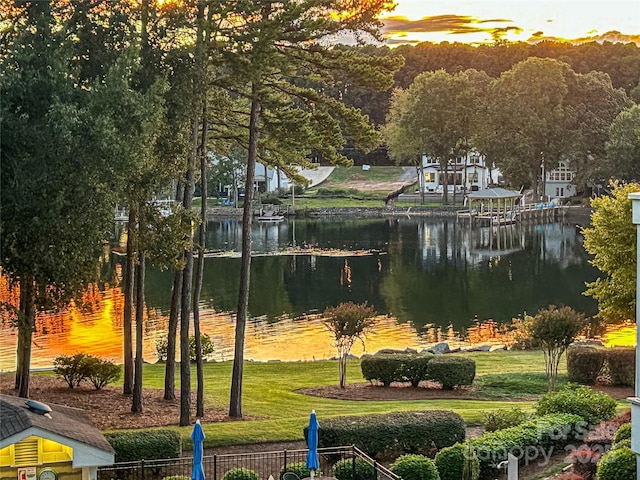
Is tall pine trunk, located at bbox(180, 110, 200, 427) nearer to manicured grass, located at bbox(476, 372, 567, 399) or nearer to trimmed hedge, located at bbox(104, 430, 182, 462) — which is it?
trimmed hedge, located at bbox(104, 430, 182, 462)

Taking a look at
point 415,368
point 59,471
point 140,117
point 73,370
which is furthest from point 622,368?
point 59,471

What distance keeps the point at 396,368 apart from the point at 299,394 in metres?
2.50

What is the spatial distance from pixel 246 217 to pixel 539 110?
2640 inches

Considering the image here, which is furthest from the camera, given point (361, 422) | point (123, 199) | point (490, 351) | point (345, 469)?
point (490, 351)

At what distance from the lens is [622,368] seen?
78.5ft

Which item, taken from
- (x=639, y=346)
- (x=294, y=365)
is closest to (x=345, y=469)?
(x=639, y=346)

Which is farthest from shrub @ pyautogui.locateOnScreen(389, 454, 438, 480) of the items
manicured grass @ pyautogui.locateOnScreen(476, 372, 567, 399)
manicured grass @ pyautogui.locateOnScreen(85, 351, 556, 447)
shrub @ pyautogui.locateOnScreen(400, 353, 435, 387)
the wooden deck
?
the wooden deck

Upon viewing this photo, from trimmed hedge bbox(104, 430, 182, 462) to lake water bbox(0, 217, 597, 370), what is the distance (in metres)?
10.8

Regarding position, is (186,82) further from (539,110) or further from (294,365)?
(539,110)

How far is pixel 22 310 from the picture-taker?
18.1 metres

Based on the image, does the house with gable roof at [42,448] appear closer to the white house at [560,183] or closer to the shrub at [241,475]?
the shrub at [241,475]

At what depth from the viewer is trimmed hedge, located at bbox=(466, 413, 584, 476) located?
14.9 meters

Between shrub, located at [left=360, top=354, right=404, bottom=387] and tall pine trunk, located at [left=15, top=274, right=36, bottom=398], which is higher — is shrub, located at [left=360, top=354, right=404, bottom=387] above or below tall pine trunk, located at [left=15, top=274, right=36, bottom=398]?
below

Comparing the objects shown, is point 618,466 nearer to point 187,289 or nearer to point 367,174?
point 187,289
